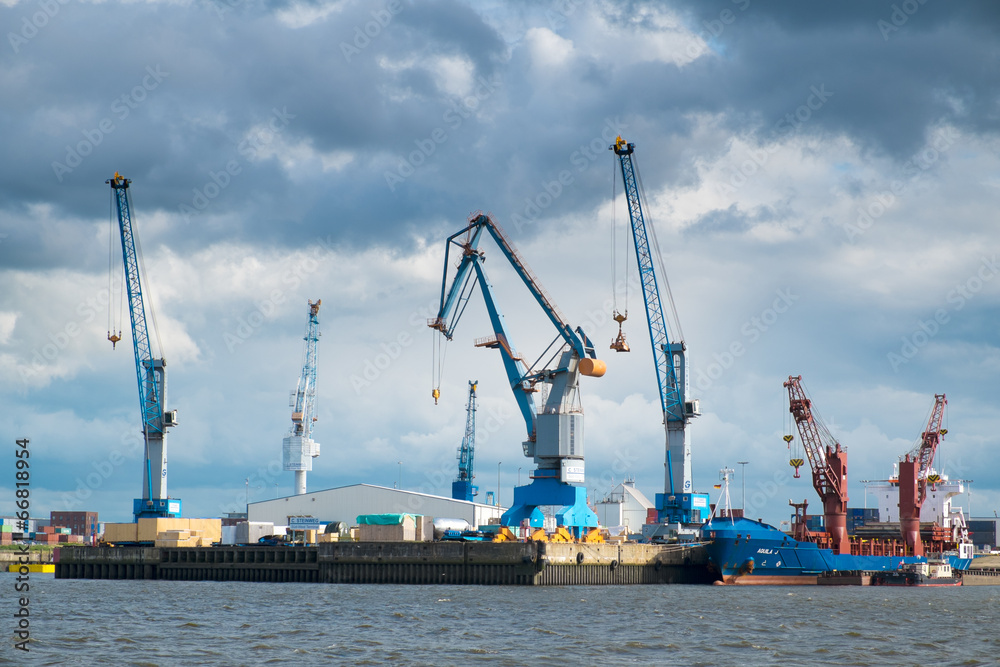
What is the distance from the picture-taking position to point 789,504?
11062 cm

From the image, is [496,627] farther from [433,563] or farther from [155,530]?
[155,530]

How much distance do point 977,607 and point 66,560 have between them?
264 feet

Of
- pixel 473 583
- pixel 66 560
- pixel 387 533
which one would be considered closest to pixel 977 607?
pixel 473 583

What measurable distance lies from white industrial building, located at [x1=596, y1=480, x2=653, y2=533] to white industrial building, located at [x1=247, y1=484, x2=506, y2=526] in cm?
3019

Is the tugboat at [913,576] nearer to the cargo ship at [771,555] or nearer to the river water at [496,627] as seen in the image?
the cargo ship at [771,555]

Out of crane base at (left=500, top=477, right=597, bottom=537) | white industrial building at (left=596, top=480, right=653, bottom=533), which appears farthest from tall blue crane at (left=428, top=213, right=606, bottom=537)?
white industrial building at (left=596, top=480, right=653, bottom=533)

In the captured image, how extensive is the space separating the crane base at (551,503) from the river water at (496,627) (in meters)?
16.4

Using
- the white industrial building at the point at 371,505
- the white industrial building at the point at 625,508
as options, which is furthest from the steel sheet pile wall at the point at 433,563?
the white industrial building at the point at 625,508

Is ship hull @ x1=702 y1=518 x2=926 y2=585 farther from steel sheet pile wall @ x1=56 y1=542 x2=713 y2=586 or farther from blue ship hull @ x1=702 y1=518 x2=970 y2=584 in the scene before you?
steel sheet pile wall @ x1=56 y1=542 x2=713 y2=586

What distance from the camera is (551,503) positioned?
10138cm

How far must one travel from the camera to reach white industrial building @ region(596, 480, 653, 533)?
532 ft

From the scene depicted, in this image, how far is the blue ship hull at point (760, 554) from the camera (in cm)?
9681

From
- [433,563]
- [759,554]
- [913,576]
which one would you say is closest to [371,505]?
[433,563]

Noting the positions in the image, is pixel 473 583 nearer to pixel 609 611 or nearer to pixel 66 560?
pixel 609 611
